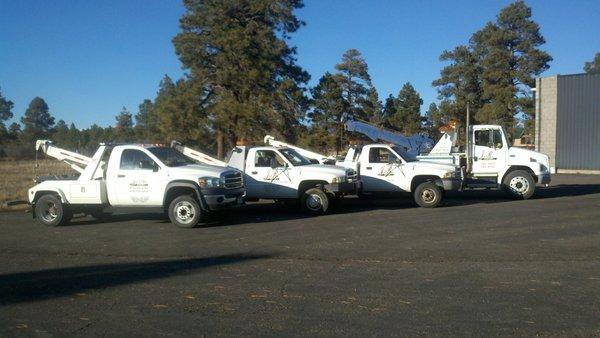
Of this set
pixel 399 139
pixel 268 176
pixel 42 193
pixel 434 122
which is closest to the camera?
pixel 42 193

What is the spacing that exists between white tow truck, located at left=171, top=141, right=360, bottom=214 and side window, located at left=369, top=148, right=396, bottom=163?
58.8 inches

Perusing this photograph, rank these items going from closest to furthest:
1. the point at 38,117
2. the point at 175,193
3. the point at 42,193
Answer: the point at 175,193 < the point at 42,193 < the point at 38,117

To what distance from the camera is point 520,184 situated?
18469 mm

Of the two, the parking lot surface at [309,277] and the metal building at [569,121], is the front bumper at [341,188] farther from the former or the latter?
the metal building at [569,121]

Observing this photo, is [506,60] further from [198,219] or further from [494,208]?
[198,219]

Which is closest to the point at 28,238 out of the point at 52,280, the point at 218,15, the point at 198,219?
the point at 198,219

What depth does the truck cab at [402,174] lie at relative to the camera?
53.8 feet

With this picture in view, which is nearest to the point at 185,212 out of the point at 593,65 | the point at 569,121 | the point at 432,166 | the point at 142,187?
the point at 142,187

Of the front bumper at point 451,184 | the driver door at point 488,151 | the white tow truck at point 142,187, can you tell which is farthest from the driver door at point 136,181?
the driver door at point 488,151

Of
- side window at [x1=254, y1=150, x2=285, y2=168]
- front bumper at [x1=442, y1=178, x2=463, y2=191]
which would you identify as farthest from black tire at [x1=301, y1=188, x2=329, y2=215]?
front bumper at [x1=442, y1=178, x2=463, y2=191]

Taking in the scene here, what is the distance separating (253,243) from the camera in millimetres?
10742

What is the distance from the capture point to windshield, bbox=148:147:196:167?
13.4 meters

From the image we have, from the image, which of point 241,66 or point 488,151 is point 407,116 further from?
point 488,151

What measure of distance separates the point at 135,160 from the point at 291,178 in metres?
4.22
